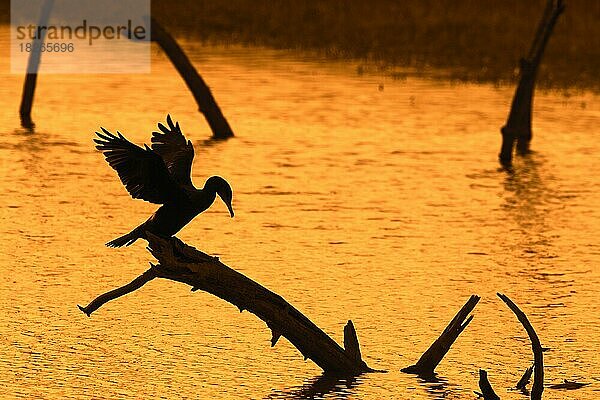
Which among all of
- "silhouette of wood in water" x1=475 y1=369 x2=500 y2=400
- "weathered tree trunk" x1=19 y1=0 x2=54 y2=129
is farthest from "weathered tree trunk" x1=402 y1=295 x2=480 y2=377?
"weathered tree trunk" x1=19 y1=0 x2=54 y2=129

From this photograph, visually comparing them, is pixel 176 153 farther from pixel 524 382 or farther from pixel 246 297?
pixel 524 382

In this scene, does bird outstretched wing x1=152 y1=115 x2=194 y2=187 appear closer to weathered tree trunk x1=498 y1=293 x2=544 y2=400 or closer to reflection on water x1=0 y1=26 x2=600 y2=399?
reflection on water x1=0 y1=26 x2=600 y2=399

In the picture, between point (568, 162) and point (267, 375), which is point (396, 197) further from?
point (267, 375)

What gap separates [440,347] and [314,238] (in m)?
5.48

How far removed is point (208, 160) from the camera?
22.4 meters

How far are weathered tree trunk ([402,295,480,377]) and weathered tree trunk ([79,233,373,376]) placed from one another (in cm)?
36

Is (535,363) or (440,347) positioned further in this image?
(440,347)

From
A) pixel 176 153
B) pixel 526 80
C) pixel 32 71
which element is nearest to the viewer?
pixel 176 153

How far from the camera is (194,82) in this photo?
23.9 metres

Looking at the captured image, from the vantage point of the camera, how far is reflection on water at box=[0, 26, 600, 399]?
12469 mm

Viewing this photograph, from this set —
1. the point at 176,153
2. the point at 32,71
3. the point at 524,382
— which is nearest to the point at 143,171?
the point at 176,153

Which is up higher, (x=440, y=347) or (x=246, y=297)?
(x=246, y=297)

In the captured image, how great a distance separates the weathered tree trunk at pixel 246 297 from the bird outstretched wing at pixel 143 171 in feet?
0.92

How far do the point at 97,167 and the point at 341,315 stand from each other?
27.2ft
